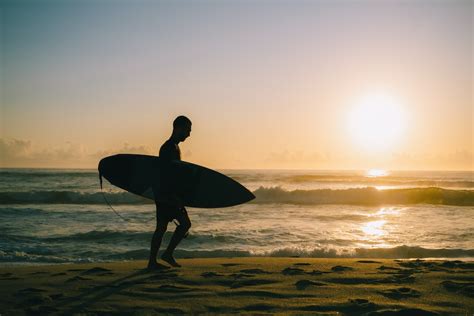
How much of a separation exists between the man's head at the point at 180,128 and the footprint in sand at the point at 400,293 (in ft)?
9.51

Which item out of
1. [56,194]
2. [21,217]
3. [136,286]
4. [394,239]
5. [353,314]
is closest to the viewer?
[353,314]

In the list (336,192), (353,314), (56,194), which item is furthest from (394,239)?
(56,194)

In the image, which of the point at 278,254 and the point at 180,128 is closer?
the point at 180,128

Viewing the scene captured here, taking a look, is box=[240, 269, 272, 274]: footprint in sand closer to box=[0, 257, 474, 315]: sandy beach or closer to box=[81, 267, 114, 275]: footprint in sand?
box=[0, 257, 474, 315]: sandy beach

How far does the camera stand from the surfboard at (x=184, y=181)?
259 inches

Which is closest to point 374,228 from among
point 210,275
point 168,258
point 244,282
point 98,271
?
point 168,258

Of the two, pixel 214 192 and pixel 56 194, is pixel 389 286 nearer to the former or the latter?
pixel 214 192

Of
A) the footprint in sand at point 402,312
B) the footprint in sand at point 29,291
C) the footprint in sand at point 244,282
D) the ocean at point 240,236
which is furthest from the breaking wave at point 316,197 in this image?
the footprint in sand at point 402,312

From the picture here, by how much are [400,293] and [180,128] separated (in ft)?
10.1

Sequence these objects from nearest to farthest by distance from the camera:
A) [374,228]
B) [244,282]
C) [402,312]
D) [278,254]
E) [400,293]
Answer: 1. [402,312]
2. [400,293]
3. [244,282]
4. [278,254]
5. [374,228]

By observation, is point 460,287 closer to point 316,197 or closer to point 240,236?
point 240,236

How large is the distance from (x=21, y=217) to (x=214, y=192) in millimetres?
10868

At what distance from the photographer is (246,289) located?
15.4 ft

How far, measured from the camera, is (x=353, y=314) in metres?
3.83
